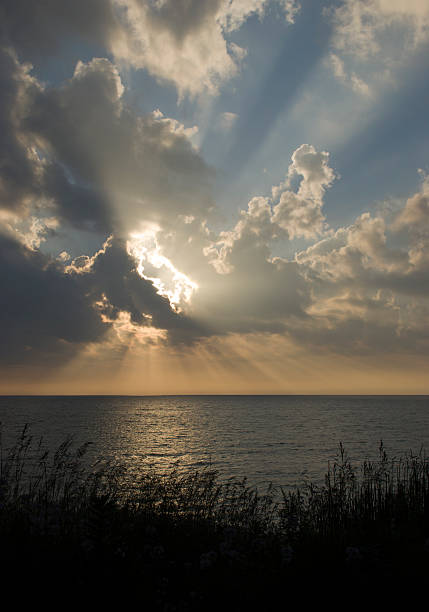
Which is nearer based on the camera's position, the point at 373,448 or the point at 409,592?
the point at 409,592

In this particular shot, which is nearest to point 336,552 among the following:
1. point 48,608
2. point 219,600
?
point 219,600

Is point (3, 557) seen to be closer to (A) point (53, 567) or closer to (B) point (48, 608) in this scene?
(A) point (53, 567)

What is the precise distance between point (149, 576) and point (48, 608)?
155 centimetres

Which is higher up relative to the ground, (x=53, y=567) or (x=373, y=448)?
(x=53, y=567)

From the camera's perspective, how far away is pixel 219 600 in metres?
5.80

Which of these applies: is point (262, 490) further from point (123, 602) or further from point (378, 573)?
point (123, 602)

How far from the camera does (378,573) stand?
6.45m

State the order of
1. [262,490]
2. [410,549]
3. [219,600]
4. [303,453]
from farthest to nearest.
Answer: [303,453] → [262,490] → [410,549] → [219,600]

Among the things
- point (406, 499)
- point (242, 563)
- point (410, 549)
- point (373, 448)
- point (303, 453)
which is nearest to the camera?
point (242, 563)

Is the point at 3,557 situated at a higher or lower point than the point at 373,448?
higher

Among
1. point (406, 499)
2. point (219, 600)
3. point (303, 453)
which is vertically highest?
point (219, 600)

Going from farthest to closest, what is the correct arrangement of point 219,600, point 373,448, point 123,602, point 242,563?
point 373,448
point 242,563
point 219,600
point 123,602

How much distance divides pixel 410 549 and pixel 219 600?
3962 millimetres

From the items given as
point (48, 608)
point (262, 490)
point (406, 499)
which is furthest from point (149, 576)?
point (262, 490)
